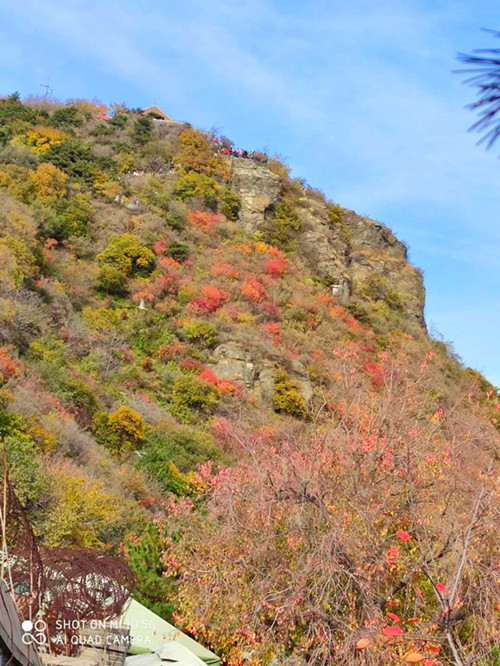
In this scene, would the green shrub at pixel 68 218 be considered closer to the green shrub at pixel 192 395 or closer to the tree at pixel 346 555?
the green shrub at pixel 192 395

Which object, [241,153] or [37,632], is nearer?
[37,632]

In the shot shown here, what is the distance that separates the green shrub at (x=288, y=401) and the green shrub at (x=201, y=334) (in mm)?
3673

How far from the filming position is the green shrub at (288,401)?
109ft

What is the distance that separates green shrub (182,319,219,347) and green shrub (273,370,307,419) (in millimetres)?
A: 3673

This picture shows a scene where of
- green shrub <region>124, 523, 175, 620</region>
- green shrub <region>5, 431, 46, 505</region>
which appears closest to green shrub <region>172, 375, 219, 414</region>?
green shrub <region>5, 431, 46, 505</region>

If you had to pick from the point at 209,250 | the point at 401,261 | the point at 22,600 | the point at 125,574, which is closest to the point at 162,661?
the point at 125,574

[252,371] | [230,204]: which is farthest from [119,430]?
[230,204]

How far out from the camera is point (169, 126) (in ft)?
175

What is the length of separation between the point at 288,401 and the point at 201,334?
518 centimetres

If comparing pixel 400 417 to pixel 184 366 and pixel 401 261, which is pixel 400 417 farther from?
pixel 401 261

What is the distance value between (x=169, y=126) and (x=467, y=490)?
44168mm

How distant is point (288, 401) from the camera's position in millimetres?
33375

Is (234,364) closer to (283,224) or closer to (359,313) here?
(359,313)

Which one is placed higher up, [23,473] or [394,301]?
[394,301]
